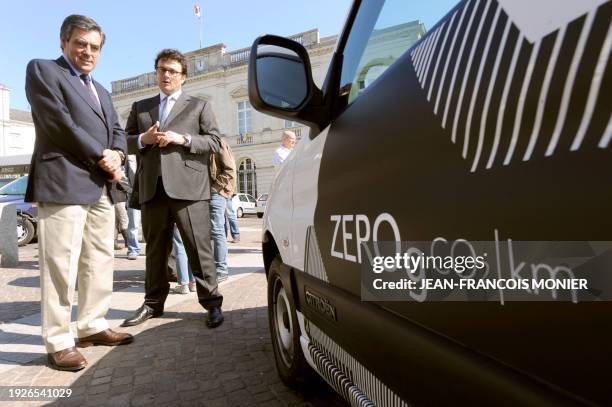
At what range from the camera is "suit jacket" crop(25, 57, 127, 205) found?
2344mm

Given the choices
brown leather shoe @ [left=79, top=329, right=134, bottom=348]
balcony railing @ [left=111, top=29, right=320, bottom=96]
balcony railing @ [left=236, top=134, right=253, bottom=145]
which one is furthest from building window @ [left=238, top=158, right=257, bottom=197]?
brown leather shoe @ [left=79, top=329, right=134, bottom=348]

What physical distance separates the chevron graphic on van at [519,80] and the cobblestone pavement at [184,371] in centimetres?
172

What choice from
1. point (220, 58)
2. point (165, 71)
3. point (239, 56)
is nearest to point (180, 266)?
point (165, 71)

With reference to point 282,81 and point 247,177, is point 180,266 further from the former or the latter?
point 247,177

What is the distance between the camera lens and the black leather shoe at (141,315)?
10.2ft

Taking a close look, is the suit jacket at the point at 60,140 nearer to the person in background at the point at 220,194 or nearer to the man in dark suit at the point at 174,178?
the man in dark suit at the point at 174,178

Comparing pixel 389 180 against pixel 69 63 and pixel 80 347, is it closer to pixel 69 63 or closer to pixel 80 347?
pixel 69 63

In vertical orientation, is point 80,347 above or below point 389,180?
below

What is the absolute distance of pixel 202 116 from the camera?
317 centimetres

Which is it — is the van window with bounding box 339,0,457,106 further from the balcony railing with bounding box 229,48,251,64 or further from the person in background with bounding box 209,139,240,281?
the balcony railing with bounding box 229,48,251,64

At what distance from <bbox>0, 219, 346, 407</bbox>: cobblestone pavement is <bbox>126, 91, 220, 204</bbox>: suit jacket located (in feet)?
3.37

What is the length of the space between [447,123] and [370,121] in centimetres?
34

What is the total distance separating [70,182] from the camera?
94.3 inches

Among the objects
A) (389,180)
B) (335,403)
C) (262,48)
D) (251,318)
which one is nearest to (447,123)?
(389,180)
